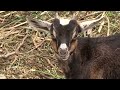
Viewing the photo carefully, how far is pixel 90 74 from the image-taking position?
220 inches

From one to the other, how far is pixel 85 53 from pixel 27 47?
6.79 feet

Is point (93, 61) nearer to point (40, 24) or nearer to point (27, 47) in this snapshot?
point (40, 24)

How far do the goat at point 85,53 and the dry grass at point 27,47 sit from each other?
36.1 inches

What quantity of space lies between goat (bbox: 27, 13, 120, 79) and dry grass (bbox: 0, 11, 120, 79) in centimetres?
92

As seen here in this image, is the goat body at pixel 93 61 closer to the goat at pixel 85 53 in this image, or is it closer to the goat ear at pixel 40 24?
the goat at pixel 85 53

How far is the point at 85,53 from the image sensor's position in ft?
18.7

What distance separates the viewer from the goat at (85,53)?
529 centimetres

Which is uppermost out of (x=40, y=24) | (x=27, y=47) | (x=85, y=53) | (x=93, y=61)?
(x=40, y=24)

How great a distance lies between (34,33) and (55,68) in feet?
4.32

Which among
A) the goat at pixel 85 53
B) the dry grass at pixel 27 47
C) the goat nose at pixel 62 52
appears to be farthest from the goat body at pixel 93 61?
the dry grass at pixel 27 47

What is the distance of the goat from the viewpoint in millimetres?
5293

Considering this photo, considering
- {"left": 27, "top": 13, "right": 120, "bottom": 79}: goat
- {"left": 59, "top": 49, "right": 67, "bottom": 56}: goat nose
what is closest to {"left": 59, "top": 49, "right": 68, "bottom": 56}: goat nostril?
{"left": 59, "top": 49, "right": 67, "bottom": 56}: goat nose

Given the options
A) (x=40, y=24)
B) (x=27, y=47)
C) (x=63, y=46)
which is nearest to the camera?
(x=63, y=46)

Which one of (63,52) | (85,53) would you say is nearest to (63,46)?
(63,52)
